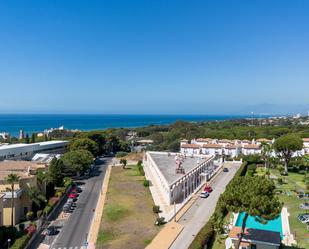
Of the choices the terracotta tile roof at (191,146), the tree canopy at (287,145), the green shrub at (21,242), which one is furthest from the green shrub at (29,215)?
the terracotta tile roof at (191,146)

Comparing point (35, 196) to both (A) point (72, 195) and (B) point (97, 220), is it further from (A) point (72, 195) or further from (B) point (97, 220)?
(A) point (72, 195)

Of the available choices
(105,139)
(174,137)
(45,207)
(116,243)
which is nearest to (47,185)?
(45,207)

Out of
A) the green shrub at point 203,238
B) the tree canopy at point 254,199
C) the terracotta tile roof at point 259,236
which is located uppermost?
the tree canopy at point 254,199

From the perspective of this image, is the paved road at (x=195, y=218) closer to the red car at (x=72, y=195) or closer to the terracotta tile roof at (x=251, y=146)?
the red car at (x=72, y=195)

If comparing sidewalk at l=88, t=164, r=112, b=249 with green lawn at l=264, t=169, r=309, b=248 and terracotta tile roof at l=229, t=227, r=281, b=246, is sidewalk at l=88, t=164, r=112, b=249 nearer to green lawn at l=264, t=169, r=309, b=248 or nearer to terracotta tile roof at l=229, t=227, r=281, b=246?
terracotta tile roof at l=229, t=227, r=281, b=246

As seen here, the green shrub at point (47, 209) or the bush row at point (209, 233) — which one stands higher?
the bush row at point (209, 233)

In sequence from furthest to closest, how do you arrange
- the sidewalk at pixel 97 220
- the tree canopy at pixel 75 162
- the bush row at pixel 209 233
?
the tree canopy at pixel 75 162
the sidewalk at pixel 97 220
the bush row at pixel 209 233
